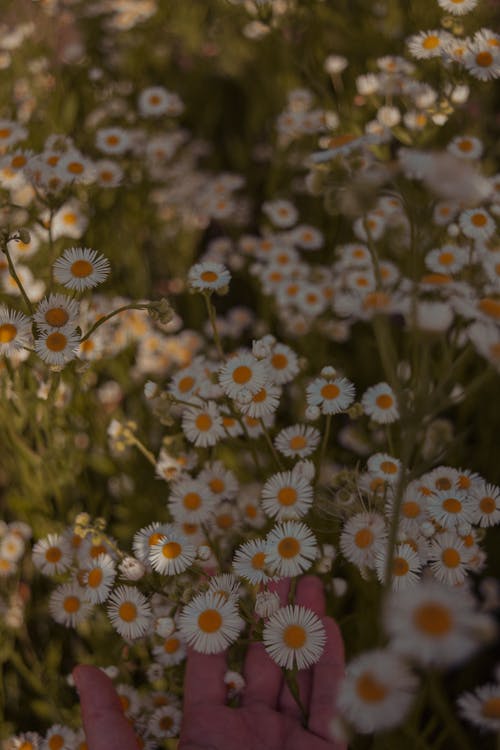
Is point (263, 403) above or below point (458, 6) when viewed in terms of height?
below

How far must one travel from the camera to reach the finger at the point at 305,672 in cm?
103

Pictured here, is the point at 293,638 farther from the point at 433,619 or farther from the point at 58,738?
the point at 58,738

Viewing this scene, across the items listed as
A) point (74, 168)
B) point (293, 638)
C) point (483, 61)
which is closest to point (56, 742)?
point (293, 638)

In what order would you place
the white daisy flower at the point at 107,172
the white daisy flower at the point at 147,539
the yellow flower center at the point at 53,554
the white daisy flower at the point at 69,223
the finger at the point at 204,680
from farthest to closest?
the white daisy flower at the point at 107,172 < the white daisy flower at the point at 69,223 < the yellow flower center at the point at 53,554 < the finger at the point at 204,680 < the white daisy flower at the point at 147,539

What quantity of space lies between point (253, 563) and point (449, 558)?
0.28 metres

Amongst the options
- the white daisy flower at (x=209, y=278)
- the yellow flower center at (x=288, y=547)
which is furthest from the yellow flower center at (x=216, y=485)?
the white daisy flower at (x=209, y=278)

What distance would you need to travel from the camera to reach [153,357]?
164 centimetres

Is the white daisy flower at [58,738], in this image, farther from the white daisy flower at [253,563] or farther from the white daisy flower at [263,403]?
the white daisy flower at [263,403]

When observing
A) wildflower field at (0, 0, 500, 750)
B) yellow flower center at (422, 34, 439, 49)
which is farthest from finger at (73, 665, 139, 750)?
yellow flower center at (422, 34, 439, 49)

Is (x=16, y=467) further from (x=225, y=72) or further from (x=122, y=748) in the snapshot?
(x=225, y=72)

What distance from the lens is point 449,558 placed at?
87 centimetres

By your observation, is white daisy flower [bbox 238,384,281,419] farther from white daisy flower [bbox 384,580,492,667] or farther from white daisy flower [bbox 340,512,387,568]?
white daisy flower [bbox 384,580,492,667]

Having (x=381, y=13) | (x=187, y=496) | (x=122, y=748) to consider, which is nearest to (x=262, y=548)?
(x=187, y=496)

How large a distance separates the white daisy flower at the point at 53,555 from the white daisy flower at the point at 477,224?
960 mm
